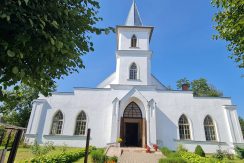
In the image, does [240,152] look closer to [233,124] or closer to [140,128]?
[233,124]

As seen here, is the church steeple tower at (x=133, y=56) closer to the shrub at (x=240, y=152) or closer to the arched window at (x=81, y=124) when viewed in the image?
the arched window at (x=81, y=124)

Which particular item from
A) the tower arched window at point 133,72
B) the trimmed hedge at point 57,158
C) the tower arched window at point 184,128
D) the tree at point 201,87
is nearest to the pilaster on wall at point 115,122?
the tower arched window at point 133,72

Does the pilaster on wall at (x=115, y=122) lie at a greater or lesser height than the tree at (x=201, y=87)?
lesser

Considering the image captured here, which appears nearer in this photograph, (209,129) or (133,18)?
(209,129)

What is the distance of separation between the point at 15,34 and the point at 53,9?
106 centimetres

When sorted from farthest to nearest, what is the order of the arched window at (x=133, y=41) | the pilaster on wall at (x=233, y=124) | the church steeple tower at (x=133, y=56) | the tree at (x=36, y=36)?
1. the arched window at (x=133, y=41)
2. the church steeple tower at (x=133, y=56)
3. the pilaster on wall at (x=233, y=124)
4. the tree at (x=36, y=36)

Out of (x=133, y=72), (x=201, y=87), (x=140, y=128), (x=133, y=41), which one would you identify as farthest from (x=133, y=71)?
(x=201, y=87)

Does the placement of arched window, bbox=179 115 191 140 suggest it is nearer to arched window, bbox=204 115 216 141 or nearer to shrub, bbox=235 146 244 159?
arched window, bbox=204 115 216 141

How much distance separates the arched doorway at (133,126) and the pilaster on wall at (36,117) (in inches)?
342

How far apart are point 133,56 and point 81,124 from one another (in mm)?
10449

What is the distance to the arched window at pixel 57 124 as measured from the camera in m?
17.9

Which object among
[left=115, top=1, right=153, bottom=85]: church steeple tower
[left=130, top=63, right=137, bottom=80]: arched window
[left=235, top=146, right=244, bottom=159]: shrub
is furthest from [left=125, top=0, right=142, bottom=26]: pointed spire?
[left=235, top=146, right=244, bottom=159]: shrub

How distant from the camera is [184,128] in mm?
18328

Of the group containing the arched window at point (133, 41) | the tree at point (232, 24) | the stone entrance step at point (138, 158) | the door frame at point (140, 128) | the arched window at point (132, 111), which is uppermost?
the arched window at point (133, 41)
